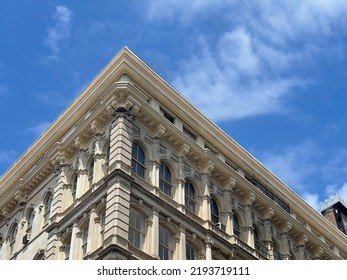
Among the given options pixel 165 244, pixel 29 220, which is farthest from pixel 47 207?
pixel 165 244

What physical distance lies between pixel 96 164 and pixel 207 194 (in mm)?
7032

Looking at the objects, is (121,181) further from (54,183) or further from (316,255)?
(316,255)

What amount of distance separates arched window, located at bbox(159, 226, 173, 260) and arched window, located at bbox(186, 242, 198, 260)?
3.99ft

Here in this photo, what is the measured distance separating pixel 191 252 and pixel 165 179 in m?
4.30

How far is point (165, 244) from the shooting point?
99.5 feet

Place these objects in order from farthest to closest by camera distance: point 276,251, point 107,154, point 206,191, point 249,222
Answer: point 276,251 → point 249,222 → point 206,191 → point 107,154

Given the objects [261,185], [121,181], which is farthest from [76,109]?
[261,185]

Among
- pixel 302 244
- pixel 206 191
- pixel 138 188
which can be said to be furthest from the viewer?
pixel 302 244

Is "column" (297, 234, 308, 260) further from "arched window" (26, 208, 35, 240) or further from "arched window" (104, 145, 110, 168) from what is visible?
"arched window" (26, 208, 35, 240)

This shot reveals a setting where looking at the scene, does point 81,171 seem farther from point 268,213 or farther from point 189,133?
point 268,213

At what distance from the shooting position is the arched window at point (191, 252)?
3134 cm

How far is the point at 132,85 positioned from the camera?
3275 cm

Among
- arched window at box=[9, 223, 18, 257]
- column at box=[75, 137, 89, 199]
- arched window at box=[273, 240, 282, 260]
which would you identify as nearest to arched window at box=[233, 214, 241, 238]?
arched window at box=[273, 240, 282, 260]

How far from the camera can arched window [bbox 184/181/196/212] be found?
33.7m
